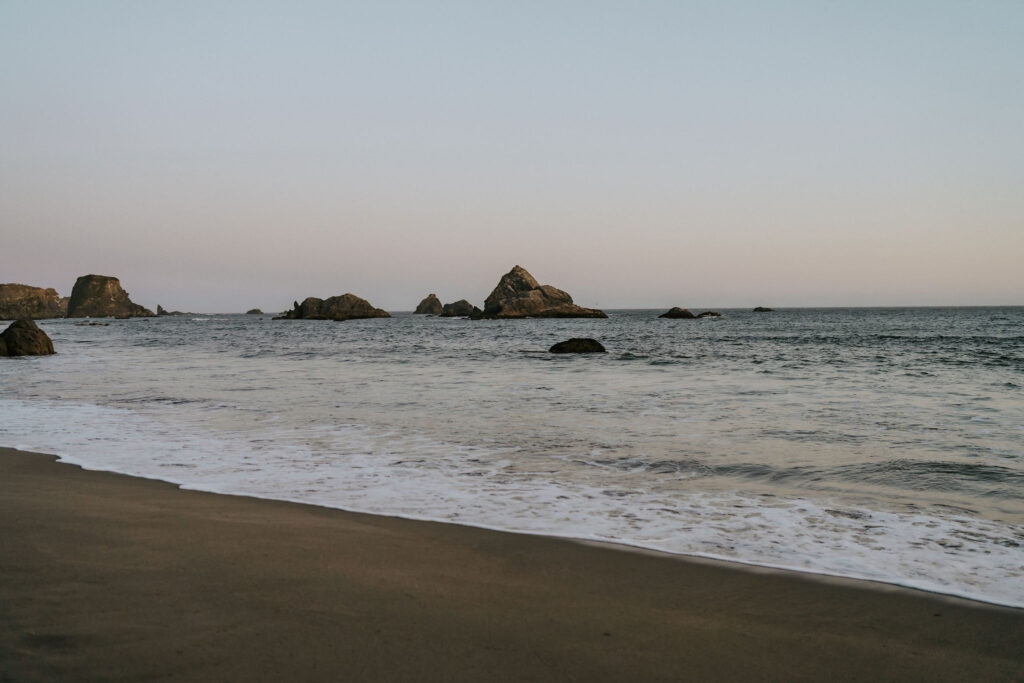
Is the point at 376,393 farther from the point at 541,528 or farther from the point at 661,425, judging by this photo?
the point at 541,528

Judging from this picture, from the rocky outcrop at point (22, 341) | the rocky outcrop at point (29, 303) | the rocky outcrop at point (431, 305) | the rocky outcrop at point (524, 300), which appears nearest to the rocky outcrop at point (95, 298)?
the rocky outcrop at point (29, 303)

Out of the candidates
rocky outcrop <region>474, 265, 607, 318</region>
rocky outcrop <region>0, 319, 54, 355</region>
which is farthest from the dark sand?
rocky outcrop <region>474, 265, 607, 318</region>

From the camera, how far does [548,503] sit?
5262mm

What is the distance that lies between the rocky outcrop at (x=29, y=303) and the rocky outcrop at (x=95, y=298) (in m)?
6.70

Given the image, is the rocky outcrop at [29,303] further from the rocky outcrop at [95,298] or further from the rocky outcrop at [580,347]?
the rocky outcrop at [580,347]

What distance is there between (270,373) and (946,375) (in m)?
18.6

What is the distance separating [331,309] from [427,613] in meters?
116

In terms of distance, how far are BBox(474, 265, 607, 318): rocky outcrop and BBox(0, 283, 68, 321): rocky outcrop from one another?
124 meters

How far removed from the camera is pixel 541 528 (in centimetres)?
453

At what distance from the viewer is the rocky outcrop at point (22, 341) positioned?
80.7ft

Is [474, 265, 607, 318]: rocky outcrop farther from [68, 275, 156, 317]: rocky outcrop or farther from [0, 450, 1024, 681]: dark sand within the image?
[68, 275, 156, 317]: rocky outcrop

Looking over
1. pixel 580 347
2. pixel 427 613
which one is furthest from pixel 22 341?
pixel 427 613

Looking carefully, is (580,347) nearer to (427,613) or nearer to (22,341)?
(22,341)

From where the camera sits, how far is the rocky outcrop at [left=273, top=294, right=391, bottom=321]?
114188 millimetres
